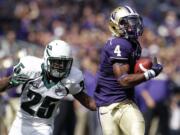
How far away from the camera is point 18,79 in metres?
6.56

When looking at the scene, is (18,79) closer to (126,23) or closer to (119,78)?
(119,78)

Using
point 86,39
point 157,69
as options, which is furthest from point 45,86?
point 86,39

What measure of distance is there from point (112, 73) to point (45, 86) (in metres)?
0.78

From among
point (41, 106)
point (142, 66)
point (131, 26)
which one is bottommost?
point (41, 106)

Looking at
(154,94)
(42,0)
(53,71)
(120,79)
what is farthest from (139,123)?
(42,0)

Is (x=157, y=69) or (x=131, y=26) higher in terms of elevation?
(x=131, y=26)

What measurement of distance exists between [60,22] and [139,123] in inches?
324

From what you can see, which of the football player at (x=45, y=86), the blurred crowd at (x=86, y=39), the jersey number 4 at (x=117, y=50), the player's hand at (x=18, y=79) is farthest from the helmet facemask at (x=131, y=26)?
the blurred crowd at (x=86, y=39)

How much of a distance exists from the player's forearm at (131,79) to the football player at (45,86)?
349mm

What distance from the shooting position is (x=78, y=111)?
1159 cm

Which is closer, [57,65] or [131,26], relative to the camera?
[57,65]

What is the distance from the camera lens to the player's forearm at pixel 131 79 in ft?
22.7

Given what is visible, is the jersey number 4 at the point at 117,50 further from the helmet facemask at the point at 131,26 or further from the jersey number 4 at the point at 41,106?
the jersey number 4 at the point at 41,106

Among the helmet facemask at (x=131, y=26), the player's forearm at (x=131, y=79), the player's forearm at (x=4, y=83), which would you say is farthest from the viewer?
the helmet facemask at (x=131, y=26)
